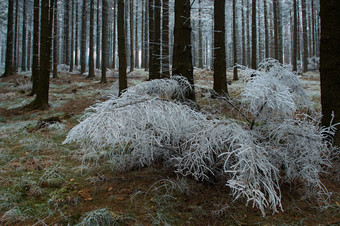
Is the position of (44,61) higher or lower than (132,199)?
higher

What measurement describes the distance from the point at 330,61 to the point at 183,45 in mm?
2298

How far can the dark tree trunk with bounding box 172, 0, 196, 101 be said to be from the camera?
13.1 feet

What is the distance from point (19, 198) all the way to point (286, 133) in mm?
3075

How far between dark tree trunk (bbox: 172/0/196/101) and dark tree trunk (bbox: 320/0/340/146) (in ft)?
6.63

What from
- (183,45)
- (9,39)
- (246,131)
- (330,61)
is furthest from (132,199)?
(9,39)

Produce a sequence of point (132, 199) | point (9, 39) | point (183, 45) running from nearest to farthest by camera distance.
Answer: point (132, 199), point (183, 45), point (9, 39)

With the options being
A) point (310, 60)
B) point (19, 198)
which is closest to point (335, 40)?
point (19, 198)

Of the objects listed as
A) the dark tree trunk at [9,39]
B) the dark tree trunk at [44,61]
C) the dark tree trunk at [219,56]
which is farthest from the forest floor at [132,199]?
the dark tree trunk at [9,39]

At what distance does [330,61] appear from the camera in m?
3.05

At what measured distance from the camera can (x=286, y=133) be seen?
89.0 inches

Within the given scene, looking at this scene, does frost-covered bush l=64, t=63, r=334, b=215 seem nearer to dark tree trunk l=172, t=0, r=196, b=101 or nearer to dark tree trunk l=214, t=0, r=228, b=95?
dark tree trunk l=172, t=0, r=196, b=101

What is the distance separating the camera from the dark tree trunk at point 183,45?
4.00m

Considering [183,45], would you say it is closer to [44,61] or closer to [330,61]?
[330,61]

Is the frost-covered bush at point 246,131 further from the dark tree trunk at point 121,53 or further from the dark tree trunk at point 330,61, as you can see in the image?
the dark tree trunk at point 121,53
